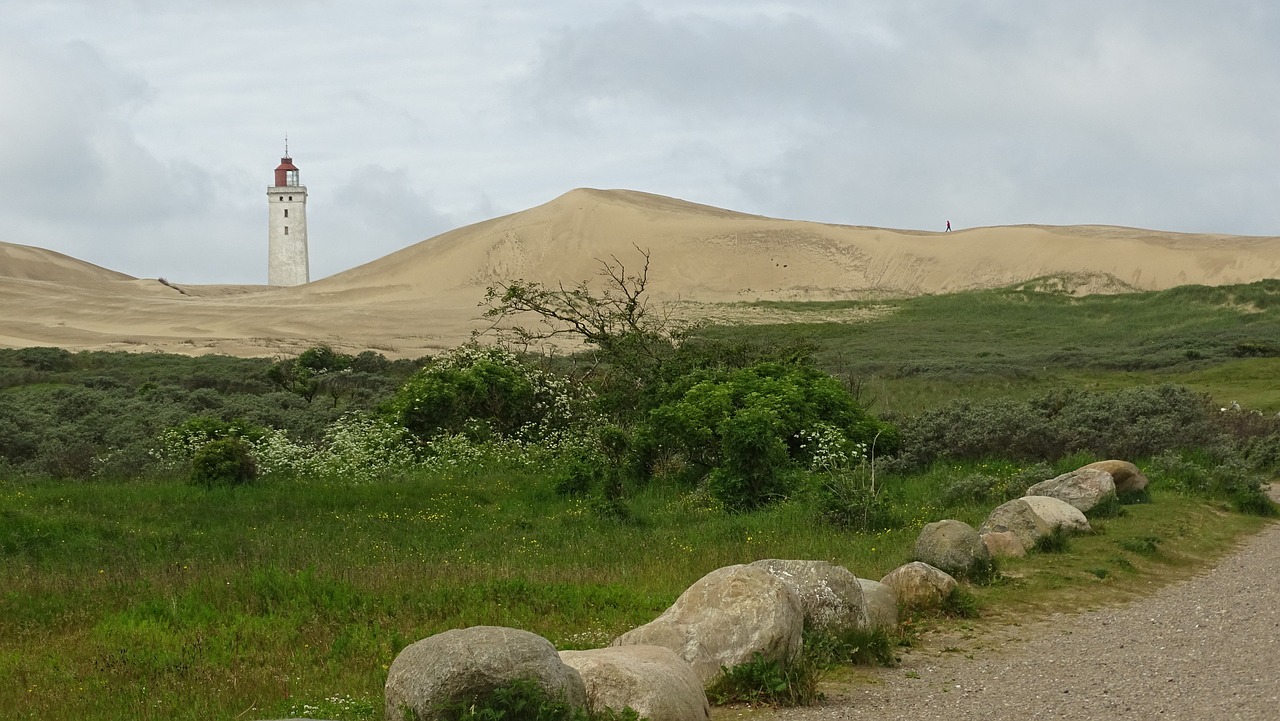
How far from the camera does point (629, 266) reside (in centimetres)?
9088

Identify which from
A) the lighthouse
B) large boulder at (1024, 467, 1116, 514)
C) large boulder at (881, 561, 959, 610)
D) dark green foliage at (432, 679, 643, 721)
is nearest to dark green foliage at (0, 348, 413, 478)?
large boulder at (881, 561, 959, 610)

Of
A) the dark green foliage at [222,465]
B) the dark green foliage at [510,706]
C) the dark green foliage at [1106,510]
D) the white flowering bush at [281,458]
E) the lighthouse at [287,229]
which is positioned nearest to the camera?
the dark green foliage at [510,706]

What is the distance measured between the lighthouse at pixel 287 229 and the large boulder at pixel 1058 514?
308 ft

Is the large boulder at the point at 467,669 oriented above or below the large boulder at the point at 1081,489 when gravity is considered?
above

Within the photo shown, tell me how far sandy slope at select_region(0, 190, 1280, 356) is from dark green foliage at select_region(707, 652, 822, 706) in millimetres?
56008

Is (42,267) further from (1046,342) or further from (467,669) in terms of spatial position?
(467,669)

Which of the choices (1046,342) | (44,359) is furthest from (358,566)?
(1046,342)

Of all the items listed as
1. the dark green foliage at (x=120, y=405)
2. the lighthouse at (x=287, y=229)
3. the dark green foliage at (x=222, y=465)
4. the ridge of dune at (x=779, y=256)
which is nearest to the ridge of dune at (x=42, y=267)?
the lighthouse at (x=287, y=229)

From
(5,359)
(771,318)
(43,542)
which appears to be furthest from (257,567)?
(771,318)

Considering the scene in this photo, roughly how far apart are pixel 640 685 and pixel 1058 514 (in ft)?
28.5

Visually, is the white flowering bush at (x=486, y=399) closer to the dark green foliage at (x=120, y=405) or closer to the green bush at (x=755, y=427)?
the dark green foliage at (x=120, y=405)

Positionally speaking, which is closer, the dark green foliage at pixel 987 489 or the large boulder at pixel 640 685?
the large boulder at pixel 640 685

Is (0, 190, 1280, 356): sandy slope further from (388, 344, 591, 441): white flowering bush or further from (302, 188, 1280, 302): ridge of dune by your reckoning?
(388, 344, 591, 441): white flowering bush

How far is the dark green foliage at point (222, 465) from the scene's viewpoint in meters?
17.9
